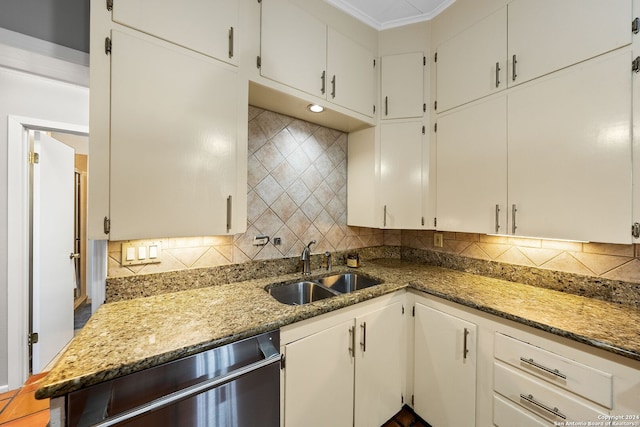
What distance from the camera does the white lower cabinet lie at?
1.15 metres

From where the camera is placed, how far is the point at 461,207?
166cm

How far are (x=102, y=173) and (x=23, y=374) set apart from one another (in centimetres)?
205

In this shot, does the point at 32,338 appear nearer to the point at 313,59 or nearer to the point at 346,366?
the point at 346,366

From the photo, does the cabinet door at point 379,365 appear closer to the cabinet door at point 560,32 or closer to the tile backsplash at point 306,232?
the tile backsplash at point 306,232

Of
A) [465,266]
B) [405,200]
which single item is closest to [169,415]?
[405,200]

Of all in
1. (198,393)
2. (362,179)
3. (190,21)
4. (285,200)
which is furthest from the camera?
(362,179)

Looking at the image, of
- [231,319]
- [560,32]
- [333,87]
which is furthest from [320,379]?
[560,32]

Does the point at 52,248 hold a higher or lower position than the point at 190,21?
lower

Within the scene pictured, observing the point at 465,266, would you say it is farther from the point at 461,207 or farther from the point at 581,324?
the point at 581,324

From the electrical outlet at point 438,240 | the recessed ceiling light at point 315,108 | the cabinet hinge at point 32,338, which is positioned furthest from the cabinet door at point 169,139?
the cabinet hinge at point 32,338

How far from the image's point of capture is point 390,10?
1.76m

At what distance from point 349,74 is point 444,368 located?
1965 millimetres

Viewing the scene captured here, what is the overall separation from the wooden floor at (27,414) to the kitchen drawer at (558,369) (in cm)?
80

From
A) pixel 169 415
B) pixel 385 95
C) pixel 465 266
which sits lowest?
pixel 169 415
